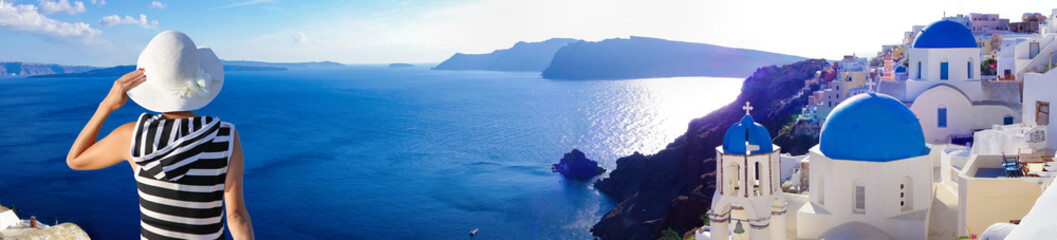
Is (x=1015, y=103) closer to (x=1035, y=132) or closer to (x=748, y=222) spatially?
(x=1035, y=132)

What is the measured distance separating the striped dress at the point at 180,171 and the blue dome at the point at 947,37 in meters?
20.2

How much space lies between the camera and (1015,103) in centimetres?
1928

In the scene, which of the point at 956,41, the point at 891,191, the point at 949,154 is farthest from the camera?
the point at 956,41

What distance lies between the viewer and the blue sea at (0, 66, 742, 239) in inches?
1457

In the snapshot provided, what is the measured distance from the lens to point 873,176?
1147 centimetres

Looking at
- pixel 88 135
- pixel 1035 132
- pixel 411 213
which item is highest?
pixel 88 135

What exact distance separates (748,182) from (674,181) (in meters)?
25.3

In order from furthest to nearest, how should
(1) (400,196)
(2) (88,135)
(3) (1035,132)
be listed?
(1) (400,196) < (3) (1035,132) < (2) (88,135)

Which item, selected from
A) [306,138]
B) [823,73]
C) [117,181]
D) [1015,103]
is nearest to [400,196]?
[117,181]

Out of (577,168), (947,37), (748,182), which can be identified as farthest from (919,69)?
(577,168)

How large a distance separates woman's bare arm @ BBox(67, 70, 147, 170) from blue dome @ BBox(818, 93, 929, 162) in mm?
11098

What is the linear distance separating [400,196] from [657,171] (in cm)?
1483

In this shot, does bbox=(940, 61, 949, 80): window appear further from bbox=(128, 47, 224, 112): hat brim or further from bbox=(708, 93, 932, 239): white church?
bbox=(128, 47, 224, 112): hat brim

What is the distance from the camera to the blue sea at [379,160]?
37.0m
